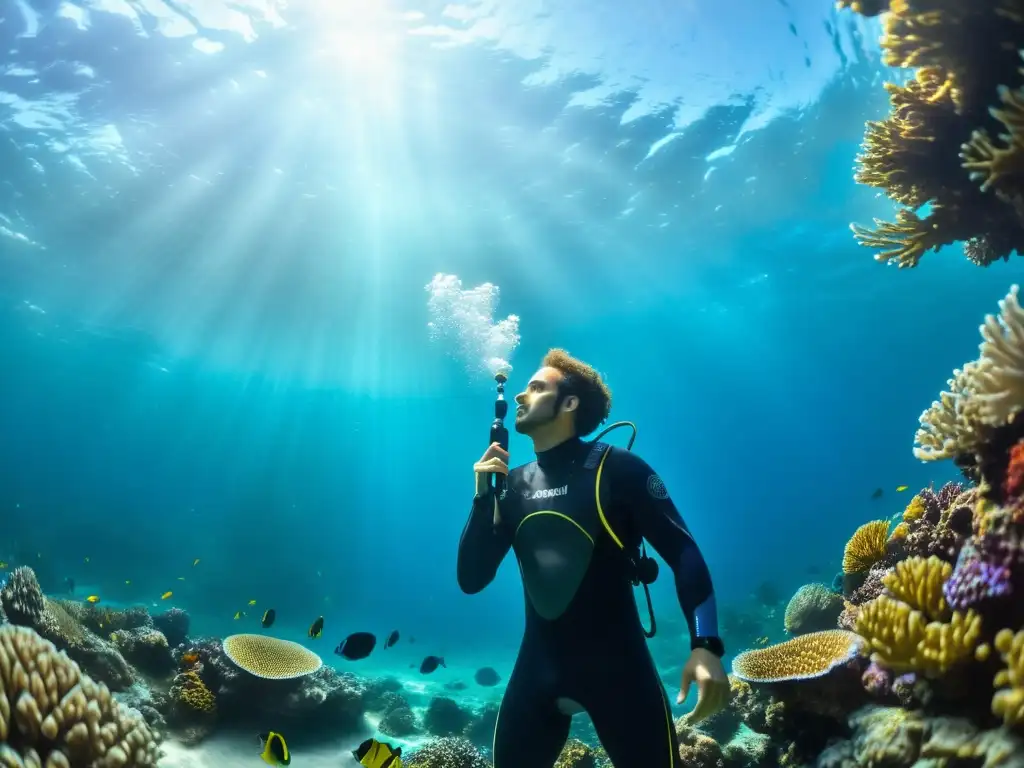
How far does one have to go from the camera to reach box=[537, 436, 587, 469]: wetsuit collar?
13.2 ft

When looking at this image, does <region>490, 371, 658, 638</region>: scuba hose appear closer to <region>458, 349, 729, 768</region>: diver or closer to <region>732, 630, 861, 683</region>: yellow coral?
<region>458, 349, 729, 768</region>: diver

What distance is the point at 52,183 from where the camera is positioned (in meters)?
21.1

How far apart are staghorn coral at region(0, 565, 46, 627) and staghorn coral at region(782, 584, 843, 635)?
Answer: 10.5 meters

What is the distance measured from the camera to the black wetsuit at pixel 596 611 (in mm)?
3043

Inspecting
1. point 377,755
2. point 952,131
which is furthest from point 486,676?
point 952,131

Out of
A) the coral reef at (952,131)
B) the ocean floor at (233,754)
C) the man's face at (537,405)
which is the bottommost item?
the ocean floor at (233,754)

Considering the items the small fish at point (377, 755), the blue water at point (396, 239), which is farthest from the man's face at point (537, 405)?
the blue water at point (396, 239)

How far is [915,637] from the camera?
2.73 m

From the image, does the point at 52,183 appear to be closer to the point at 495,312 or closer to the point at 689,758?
the point at 495,312

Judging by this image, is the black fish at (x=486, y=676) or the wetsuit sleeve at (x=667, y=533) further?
the black fish at (x=486, y=676)

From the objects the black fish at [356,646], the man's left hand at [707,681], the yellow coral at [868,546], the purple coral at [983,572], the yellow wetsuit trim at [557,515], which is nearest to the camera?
the purple coral at [983,572]

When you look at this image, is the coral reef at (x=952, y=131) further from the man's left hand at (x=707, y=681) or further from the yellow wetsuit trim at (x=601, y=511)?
the man's left hand at (x=707, y=681)

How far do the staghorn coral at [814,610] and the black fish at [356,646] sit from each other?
266 inches

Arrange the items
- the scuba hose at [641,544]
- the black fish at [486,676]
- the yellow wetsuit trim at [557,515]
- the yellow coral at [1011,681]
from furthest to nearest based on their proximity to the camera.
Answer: the black fish at [486,676]
the yellow wetsuit trim at [557,515]
the scuba hose at [641,544]
the yellow coral at [1011,681]
